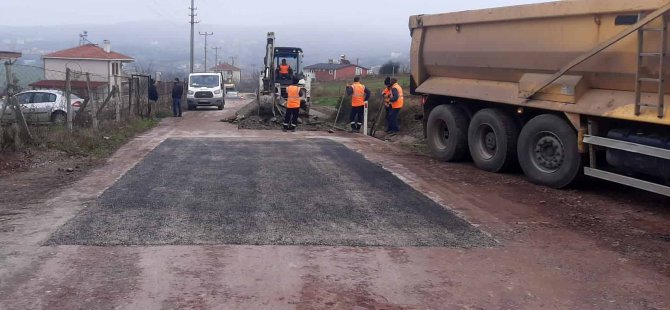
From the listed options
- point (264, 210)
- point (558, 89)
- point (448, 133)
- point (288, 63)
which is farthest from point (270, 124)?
point (264, 210)

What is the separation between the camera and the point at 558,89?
9969mm

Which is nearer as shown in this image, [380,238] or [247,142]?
[380,238]

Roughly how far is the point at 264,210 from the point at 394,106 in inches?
458

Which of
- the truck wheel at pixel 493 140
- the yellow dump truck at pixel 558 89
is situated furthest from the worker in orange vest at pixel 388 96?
the truck wheel at pixel 493 140

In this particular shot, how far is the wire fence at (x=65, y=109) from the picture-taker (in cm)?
1273

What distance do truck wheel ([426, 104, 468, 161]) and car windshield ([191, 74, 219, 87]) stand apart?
2222cm

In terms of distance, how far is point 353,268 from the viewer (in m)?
5.96

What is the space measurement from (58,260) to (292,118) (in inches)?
606

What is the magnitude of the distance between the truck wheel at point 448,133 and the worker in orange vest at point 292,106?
6.74 m

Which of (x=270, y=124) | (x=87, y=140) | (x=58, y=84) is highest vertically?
(x=58, y=84)

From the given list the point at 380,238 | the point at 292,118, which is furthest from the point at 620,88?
the point at 292,118

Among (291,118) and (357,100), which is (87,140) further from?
(357,100)

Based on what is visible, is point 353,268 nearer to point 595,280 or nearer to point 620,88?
point 595,280

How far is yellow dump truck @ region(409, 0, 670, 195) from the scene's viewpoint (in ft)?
27.8
